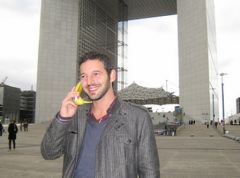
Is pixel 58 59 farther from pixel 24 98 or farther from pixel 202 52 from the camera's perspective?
pixel 24 98

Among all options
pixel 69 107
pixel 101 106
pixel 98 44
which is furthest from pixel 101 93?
pixel 98 44

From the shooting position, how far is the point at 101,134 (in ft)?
8.45

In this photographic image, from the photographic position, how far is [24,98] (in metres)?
141

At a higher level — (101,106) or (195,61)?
(195,61)

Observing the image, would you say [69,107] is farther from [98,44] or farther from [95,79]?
[98,44]

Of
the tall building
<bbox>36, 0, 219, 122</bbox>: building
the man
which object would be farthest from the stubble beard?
the tall building

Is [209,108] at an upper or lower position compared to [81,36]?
lower

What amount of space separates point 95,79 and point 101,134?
0.43m

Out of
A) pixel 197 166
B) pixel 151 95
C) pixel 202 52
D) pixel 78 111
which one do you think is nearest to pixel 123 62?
pixel 151 95

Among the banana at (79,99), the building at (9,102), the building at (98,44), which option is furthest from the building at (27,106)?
the banana at (79,99)

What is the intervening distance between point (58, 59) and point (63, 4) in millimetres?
12744

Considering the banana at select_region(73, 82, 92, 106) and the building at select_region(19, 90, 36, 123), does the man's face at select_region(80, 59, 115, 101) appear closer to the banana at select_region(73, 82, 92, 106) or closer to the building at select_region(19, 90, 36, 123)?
the banana at select_region(73, 82, 92, 106)

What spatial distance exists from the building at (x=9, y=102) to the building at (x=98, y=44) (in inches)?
1916

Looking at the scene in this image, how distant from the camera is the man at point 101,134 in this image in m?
2.50
